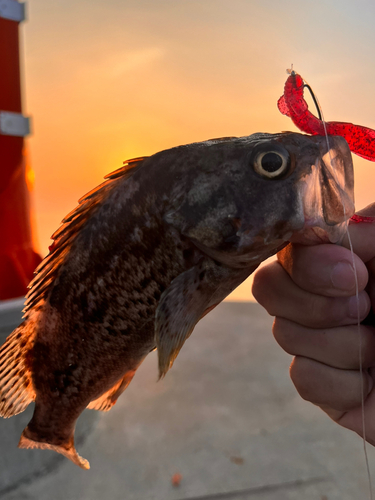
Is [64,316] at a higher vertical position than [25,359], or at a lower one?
higher

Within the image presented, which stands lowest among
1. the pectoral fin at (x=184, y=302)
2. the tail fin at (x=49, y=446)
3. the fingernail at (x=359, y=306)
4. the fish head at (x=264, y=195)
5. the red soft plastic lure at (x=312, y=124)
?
the tail fin at (x=49, y=446)

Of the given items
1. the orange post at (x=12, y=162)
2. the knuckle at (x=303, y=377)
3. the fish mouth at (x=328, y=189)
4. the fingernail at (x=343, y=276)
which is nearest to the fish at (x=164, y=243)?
the fish mouth at (x=328, y=189)

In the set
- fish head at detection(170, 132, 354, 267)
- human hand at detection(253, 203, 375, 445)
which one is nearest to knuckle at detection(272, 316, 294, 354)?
human hand at detection(253, 203, 375, 445)

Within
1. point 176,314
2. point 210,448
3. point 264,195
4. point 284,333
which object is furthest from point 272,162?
point 210,448

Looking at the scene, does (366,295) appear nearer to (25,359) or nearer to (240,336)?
(25,359)

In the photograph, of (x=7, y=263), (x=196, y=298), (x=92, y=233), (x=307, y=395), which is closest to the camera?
(x=196, y=298)

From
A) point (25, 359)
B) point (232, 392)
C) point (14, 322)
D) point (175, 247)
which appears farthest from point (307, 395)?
point (232, 392)

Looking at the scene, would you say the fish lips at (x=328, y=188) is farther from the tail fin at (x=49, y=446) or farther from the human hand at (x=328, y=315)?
the tail fin at (x=49, y=446)

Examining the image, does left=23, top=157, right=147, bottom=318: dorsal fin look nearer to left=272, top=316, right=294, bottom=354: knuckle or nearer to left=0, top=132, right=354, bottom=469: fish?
left=0, top=132, right=354, bottom=469: fish
